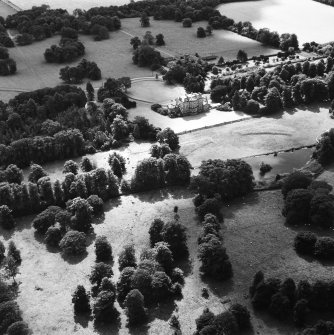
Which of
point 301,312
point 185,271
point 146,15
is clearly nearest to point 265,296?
point 301,312

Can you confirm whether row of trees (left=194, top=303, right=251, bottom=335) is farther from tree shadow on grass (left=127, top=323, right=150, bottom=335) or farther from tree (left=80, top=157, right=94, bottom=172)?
tree (left=80, top=157, right=94, bottom=172)

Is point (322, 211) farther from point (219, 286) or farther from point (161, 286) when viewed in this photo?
point (161, 286)

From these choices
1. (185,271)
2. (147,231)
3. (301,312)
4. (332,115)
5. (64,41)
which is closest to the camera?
(301,312)

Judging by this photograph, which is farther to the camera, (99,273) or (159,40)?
(159,40)

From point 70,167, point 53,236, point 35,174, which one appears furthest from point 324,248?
point 35,174

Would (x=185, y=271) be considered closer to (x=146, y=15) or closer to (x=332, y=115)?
(x=332, y=115)

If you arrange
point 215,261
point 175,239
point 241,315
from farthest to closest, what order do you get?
1. point 175,239
2. point 215,261
3. point 241,315

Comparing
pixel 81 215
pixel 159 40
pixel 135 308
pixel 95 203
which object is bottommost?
pixel 159 40
